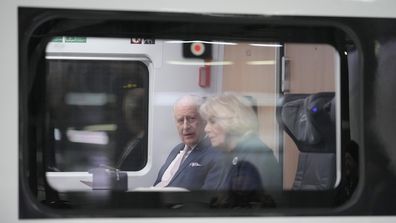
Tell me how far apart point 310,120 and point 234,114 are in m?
0.31

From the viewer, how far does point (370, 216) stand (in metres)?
2.00

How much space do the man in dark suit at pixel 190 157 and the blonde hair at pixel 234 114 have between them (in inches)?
4.4

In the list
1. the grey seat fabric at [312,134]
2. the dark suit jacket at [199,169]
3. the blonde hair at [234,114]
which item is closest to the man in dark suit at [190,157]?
the dark suit jacket at [199,169]

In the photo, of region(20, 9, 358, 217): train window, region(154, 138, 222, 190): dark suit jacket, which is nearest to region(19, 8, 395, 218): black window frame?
region(20, 9, 358, 217): train window

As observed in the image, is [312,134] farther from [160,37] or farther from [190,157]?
[160,37]

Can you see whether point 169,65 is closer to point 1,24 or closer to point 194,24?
point 194,24

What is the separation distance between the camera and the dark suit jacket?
217 cm

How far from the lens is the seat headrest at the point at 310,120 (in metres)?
2.19

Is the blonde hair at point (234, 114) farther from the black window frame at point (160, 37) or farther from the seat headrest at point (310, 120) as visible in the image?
the black window frame at point (160, 37)

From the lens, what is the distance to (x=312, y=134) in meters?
2.26

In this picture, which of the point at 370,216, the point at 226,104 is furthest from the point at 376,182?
the point at 226,104

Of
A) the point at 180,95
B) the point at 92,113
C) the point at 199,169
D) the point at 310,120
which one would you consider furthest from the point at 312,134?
the point at 92,113

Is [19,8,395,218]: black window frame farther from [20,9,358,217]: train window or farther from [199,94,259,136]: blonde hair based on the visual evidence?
[199,94,259,136]: blonde hair

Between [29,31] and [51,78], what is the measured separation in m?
0.22
